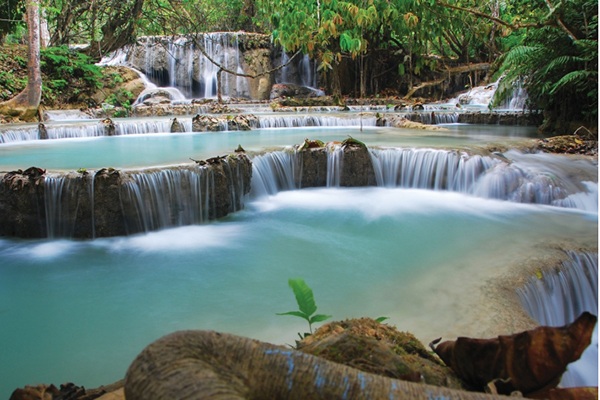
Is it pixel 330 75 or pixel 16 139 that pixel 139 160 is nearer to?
pixel 16 139

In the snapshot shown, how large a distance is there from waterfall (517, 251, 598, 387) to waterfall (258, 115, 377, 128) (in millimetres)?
10011

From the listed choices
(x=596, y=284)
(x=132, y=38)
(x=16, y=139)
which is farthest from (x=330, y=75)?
(x=596, y=284)

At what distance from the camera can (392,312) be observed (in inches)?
127

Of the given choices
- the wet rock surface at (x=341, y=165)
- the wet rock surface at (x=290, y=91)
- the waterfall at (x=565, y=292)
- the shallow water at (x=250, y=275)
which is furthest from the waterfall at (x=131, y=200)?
the wet rock surface at (x=290, y=91)

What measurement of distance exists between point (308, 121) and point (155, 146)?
605cm

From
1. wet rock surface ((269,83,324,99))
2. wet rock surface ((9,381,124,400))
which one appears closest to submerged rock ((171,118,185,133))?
wet rock surface ((269,83,324,99))

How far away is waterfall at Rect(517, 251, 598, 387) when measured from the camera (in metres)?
3.29

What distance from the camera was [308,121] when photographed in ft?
45.1

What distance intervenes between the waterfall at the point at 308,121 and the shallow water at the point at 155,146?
1852 mm

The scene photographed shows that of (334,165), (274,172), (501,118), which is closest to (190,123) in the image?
(274,172)

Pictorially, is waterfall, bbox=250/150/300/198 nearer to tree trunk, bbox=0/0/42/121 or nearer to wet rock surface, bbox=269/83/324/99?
tree trunk, bbox=0/0/42/121

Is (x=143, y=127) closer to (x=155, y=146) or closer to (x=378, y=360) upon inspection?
(x=155, y=146)

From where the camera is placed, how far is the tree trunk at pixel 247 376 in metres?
1.10

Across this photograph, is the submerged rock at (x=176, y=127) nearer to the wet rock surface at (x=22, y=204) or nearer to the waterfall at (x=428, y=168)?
the waterfall at (x=428, y=168)
